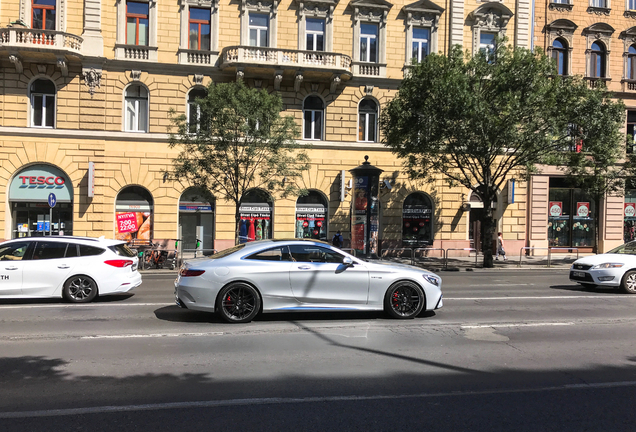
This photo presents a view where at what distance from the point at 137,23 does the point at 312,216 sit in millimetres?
12857

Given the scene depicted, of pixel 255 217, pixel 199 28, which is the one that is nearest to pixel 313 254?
pixel 255 217

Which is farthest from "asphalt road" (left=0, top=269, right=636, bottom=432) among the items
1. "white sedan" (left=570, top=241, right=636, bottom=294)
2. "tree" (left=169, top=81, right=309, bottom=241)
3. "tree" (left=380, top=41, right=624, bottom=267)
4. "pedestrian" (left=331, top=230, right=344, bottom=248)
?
"pedestrian" (left=331, top=230, right=344, bottom=248)

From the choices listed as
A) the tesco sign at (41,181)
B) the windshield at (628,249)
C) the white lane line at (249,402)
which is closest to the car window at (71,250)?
the white lane line at (249,402)

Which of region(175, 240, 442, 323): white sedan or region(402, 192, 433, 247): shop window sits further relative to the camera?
region(402, 192, 433, 247): shop window

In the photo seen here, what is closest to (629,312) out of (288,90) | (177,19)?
(288,90)

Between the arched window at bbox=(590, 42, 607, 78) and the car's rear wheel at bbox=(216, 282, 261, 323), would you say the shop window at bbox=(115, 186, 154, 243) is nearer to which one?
the car's rear wheel at bbox=(216, 282, 261, 323)

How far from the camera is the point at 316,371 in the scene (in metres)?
5.80

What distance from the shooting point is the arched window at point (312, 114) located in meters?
25.3

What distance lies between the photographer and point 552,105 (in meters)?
19.0

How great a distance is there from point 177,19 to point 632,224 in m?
28.3

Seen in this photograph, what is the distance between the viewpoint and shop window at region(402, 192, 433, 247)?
2641 centimetres

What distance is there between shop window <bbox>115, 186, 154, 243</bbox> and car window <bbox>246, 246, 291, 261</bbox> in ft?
54.0

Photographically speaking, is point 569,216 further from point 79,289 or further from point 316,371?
point 316,371

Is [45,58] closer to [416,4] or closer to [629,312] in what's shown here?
[416,4]
